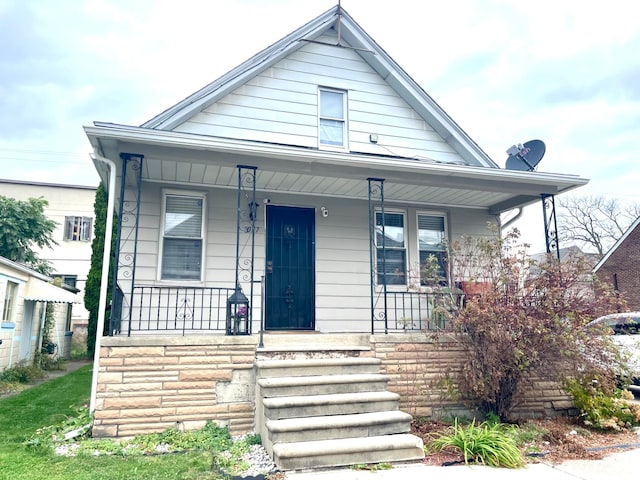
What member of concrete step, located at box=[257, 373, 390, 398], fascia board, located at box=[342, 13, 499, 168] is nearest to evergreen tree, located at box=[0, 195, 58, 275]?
fascia board, located at box=[342, 13, 499, 168]

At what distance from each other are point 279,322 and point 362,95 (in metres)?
4.13

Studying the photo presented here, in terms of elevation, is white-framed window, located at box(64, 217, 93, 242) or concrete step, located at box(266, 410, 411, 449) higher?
white-framed window, located at box(64, 217, 93, 242)

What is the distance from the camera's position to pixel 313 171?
237 inches

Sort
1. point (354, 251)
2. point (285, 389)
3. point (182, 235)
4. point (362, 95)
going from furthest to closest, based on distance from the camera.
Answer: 1. point (362, 95)
2. point (354, 251)
3. point (182, 235)
4. point (285, 389)

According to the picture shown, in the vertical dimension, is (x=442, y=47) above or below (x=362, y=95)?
above

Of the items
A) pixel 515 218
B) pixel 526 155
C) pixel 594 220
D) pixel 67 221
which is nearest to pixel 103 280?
pixel 515 218

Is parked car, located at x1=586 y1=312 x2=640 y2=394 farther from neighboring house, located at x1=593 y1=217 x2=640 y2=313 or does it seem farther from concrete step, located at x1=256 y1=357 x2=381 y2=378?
neighboring house, located at x1=593 y1=217 x2=640 y2=313

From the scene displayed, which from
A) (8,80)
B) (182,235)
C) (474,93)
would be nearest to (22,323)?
(182,235)

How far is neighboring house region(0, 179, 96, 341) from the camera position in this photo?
21.0 meters

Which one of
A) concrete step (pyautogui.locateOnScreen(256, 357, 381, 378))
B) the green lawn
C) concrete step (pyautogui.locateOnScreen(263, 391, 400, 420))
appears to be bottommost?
the green lawn

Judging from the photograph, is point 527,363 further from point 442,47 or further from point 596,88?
point 596,88

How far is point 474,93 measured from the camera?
717 inches

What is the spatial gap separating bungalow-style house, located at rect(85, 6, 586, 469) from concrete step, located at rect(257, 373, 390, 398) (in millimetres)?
21

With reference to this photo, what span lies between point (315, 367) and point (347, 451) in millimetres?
1086
